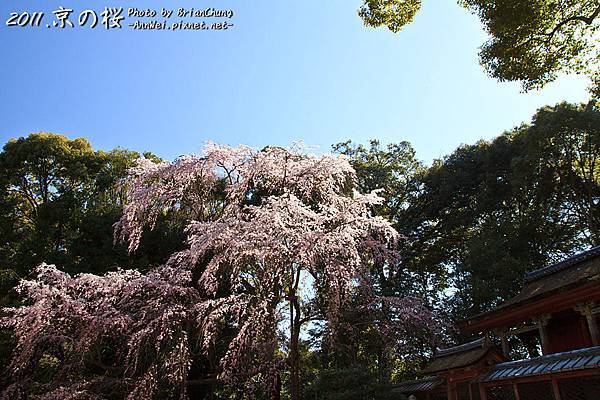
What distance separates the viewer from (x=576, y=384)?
732 centimetres

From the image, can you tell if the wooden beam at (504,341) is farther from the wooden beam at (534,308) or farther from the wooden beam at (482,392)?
the wooden beam at (482,392)

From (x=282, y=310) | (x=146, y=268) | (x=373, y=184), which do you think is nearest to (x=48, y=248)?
(x=146, y=268)

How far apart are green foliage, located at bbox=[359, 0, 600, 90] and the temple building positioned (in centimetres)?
361

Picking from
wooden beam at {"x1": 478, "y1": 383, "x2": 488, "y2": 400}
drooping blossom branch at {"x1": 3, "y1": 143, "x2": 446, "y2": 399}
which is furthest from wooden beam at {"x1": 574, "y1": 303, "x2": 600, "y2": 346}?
drooping blossom branch at {"x1": 3, "y1": 143, "x2": 446, "y2": 399}

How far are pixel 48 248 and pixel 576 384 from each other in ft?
43.1

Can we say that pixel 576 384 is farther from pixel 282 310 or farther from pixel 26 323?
pixel 26 323

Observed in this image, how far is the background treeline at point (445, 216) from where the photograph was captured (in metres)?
12.8

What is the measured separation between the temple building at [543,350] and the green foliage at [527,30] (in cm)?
361

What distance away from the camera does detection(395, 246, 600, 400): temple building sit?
6824 millimetres

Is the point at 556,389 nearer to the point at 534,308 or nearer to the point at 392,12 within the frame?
the point at 534,308

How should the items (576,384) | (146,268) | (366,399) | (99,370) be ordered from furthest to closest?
(146,268) → (99,370) → (366,399) → (576,384)

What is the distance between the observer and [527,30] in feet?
25.2

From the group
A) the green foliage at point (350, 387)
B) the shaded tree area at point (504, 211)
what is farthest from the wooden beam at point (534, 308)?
the shaded tree area at point (504, 211)

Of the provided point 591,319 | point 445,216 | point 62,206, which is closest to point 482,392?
point 591,319
